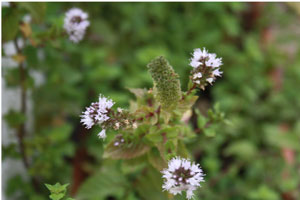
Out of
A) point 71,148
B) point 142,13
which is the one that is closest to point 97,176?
point 71,148

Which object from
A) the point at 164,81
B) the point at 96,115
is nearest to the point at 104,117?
the point at 96,115

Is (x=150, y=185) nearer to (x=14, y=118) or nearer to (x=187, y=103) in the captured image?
(x=187, y=103)

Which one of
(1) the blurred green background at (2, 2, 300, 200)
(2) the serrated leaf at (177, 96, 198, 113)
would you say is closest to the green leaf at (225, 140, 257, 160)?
(1) the blurred green background at (2, 2, 300, 200)

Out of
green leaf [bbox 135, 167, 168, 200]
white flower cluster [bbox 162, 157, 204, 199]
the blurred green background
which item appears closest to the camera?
white flower cluster [bbox 162, 157, 204, 199]

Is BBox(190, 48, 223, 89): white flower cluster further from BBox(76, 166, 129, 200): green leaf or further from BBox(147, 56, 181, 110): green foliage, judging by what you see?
BBox(76, 166, 129, 200): green leaf

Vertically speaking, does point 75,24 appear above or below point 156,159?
above

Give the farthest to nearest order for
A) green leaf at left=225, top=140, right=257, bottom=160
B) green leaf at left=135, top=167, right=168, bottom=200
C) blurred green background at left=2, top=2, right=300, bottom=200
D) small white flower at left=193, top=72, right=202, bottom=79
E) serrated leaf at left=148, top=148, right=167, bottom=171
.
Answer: green leaf at left=225, top=140, right=257, bottom=160 < blurred green background at left=2, top=2, right=300, bottom=200 < green leaf at left=135, top=167, right=168, bottom=200 < serrated leaf at left=148, top=148, right=167, bottom=171 < small white flower at left=193, top=72, right=202, bottom=79

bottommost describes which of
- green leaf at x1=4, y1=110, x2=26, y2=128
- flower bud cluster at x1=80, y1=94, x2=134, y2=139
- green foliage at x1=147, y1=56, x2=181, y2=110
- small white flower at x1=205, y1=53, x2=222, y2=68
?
flower bud cluster at x1=80, y1=94, x2=134, y2=139
